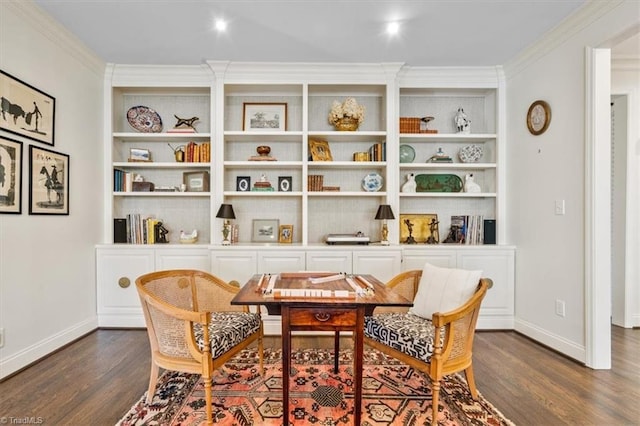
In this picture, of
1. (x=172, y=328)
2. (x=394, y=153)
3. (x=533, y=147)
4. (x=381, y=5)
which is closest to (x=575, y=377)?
(x=533, y=147)

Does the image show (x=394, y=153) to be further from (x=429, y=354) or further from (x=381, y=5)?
(x=429, y=354)

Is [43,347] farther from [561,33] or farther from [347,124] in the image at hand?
[561,33]

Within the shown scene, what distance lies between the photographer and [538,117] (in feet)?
9.62

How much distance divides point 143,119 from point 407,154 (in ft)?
9.71

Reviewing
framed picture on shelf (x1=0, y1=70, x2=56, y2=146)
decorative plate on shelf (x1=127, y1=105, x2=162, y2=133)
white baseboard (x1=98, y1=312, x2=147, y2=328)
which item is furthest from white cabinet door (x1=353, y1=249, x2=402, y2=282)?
framed picture on shelf (x1=0, y1=70, x2=56, y2=146)

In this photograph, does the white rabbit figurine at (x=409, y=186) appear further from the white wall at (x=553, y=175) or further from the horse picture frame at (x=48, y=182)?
the horse picture frame at (x=48, y=182)

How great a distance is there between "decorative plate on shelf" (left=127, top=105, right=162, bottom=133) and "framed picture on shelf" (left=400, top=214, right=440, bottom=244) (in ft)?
9.66

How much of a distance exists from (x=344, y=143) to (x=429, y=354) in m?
2.51

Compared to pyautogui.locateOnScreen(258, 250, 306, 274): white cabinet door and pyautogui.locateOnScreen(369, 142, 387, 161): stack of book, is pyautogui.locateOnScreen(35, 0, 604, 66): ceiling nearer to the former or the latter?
pyautogui.locateOnScreen(369, 142, 387, 161): stack of book

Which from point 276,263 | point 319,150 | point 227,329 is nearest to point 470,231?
point 319,150

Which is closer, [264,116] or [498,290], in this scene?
[498,290]

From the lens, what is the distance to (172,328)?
177 cm

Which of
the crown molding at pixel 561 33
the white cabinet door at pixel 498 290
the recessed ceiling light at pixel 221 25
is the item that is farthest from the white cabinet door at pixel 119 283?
the crown molding at pixel 561 33

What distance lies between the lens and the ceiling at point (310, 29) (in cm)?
239
